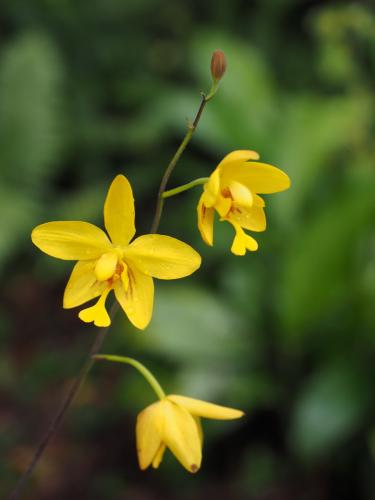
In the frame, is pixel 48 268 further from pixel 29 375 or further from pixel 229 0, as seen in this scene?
pixel 229 0

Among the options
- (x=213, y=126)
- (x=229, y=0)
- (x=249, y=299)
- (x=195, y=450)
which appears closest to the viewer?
(x=195, y=450)

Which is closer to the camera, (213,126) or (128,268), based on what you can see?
(128,268)

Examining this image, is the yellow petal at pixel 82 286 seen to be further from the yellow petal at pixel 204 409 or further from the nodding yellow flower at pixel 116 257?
the yellow petal at pixel 204 409

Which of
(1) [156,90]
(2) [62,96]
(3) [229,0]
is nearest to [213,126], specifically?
(1) [156,90]

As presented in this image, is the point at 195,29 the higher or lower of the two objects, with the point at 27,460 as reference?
higher

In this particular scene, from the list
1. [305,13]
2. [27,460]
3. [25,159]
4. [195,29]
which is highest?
[305,13]

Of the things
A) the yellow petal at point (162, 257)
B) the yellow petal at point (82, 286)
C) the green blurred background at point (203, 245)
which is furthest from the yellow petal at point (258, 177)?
the green blurred background at point (203, 245)

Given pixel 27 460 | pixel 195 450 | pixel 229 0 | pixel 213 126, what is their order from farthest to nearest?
pixel 229 0 → pixel 213 126 → pixel 27 460 → pixel 195 450

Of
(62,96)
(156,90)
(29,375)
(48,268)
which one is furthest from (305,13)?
(29,375)

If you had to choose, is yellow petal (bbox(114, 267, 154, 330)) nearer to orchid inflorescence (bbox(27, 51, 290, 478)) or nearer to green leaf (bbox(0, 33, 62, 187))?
orchid inflorescence (bbox(27, 51, 290, 478))
